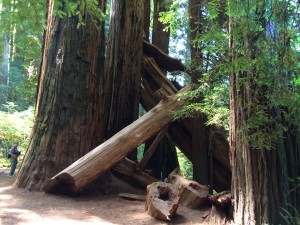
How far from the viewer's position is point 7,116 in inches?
627

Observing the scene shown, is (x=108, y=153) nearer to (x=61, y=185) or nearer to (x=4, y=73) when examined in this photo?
(x=61, y=185)

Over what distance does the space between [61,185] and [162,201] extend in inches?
94.3

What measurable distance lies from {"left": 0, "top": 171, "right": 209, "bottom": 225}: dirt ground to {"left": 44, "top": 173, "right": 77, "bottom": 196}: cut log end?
0.14 m

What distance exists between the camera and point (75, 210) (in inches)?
260

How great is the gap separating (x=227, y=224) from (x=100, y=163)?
3.11 metres

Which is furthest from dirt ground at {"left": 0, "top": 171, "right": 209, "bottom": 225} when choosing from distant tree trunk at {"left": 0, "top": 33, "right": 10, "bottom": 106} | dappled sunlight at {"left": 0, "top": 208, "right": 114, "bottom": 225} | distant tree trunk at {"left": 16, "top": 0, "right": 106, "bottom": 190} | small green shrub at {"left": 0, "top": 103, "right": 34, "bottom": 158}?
distant tree trunk at {"left": 0, "top": 33, "right": 10, "bottom": 106}

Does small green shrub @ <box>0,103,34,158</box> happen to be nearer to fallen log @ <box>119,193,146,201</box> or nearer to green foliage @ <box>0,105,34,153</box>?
green foliage @ <box>0,105,34,153</box>

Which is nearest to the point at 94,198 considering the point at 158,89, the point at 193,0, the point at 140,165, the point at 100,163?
the point at 100,163

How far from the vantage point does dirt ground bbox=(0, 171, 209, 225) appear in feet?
19.4

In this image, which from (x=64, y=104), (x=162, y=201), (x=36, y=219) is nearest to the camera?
(x=36, y=219)

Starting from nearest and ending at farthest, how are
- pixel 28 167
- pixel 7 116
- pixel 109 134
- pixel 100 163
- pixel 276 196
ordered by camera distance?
pixel 276 196, pixel 100 163, pixel 28 167, pixel 109 134, pixel 7 116

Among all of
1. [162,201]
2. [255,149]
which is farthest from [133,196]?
[255,149]

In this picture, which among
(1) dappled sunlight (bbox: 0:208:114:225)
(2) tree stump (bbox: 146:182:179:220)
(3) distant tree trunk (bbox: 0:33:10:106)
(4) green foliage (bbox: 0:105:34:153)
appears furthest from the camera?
(3) distant tree trunk (bbox: 0:33:10:106)

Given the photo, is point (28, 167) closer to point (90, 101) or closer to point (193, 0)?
point (90, 101)
